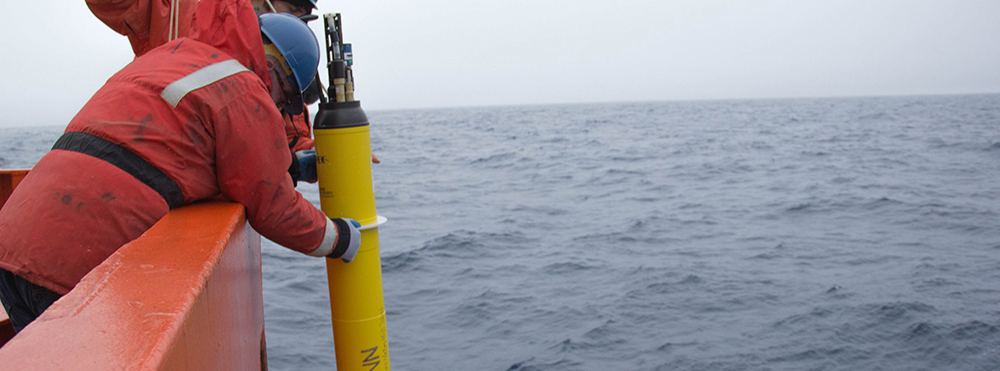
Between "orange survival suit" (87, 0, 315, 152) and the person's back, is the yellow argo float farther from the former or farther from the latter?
the person's back

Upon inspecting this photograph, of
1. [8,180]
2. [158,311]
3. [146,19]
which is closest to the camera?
[158,311]

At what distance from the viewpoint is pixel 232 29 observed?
1881 mm

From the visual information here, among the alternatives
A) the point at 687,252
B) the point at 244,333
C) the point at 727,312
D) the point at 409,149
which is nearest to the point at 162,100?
the point at 244,333

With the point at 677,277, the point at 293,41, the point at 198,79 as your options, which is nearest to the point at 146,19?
the point at 293,41

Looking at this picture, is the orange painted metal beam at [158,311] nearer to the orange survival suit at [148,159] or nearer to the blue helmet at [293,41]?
the orange survival suit at [148,159]

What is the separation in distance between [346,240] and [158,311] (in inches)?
53.6

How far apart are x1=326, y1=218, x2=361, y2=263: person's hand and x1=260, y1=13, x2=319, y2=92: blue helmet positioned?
0.50 m

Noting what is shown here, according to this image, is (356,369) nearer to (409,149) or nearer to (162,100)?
(162,100)

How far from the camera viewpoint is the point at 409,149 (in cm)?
2317

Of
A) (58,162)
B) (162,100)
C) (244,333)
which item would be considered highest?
(162,100)

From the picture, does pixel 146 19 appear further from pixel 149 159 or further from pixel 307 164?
pixel 149 159

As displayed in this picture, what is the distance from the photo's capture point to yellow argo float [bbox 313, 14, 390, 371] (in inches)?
96.7

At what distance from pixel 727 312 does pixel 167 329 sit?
4.69 meters

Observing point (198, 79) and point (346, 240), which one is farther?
point (346, 240)
